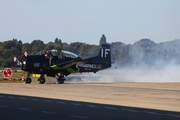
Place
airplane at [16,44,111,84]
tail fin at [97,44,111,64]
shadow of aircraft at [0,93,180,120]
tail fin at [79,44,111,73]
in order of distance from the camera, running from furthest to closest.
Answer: tail fin at [97,44,111,64]
tail fin at [79,44,111,73]
airplane at [16,44,111,84]
shadow of aircraft at [0,93,180,120]

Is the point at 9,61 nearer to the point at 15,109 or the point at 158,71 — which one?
the point at 158,71

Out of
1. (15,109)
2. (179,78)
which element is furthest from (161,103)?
(179,78)

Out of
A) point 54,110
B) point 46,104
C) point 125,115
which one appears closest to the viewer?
point 125,115

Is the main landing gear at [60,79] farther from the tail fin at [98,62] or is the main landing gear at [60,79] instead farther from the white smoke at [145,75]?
the white smoke at [145,75]

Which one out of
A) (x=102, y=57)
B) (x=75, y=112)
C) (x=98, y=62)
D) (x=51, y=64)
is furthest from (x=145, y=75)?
(x=75, y=112)

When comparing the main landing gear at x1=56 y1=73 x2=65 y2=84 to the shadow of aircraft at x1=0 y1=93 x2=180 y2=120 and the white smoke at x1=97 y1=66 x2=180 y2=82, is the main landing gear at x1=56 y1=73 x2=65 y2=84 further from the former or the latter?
the shadow of aircraft at x1=0 y1=93 x2=180 y2=120

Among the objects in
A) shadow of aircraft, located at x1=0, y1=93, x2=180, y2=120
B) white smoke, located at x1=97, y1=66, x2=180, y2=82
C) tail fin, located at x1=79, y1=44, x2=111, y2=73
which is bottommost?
shadow of aircraft, located at x1=0, y1=93, x2=180, y2=120

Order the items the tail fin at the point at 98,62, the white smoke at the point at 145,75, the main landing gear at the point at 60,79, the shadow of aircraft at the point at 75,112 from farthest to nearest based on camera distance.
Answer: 1. the white smoke at the point at 145,75
2. the tail fin at the point at 98,62
3. the main landing gear at the point at 60,79
4. the shadow of aircraft at the point at 75,112

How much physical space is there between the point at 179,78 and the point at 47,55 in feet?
51.6

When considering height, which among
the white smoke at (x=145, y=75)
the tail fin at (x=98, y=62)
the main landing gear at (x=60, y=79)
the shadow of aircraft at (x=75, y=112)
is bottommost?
the shadow of aircraft at (x=75, y=112)

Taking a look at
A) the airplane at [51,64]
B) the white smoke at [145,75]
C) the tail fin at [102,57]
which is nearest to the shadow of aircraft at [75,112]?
the airplane at [51,64]

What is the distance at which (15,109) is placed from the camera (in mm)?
19484

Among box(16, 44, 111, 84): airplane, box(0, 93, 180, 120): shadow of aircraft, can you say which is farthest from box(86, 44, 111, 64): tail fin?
box(0, 93, 180, 120): shadow of aircraft

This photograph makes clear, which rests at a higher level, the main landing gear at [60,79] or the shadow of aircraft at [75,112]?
the main landing gear at [60,79]
